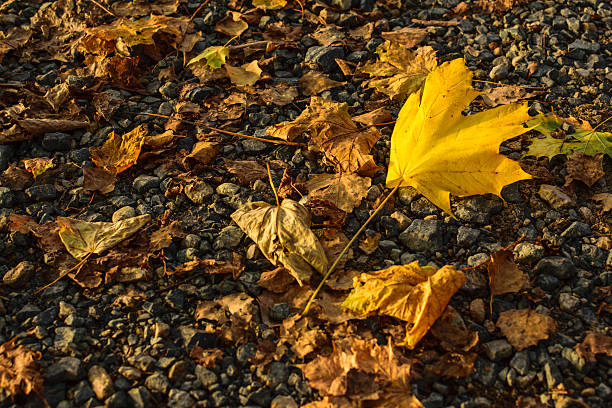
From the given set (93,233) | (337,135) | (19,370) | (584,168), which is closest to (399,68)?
(337,135)

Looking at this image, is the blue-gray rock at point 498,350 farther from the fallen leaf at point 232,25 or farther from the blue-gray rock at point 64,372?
the fallen leaf at point 232,25

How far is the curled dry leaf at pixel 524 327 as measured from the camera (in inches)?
73.5

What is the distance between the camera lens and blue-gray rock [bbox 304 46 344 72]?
3162 millimetres

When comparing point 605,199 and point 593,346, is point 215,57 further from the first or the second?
point 593,346

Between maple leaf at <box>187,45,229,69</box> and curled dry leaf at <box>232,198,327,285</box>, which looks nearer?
curled dry leaf at <box>232,198,327,285</box>

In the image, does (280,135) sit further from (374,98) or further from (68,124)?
(68,124)

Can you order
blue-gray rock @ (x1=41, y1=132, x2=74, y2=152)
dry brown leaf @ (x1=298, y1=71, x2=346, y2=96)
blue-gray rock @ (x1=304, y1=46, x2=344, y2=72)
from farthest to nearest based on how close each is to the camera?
1. blue-gray rock @ (x1=304, y1=46, x2=344, y2=72)
2. dry brown leaf @ (x1=298, y1=71, x2=346, y2=96)
3. blue-gray rock @ (x1=41, y1=132, x2=74, y2=152)

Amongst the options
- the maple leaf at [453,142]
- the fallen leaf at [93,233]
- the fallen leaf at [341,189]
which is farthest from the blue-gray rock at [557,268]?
the fallen leaf at [93,233]

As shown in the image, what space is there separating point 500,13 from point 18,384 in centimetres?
333

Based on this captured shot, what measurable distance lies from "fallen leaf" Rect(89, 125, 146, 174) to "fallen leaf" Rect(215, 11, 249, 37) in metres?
1.07

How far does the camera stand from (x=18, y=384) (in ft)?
5.80

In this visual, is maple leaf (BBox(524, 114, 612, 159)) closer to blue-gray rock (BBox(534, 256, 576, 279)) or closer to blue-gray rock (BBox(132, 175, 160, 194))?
blue-gray rock (BBox(534, 256, 576, 279))

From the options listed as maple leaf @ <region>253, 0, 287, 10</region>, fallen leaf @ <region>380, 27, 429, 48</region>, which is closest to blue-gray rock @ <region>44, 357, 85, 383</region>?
fallen leaf @ <region>380, 27, 429, 48</region>

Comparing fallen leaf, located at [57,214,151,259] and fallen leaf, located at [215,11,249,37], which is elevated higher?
fallen leaf, located at [215,11,249,37]
